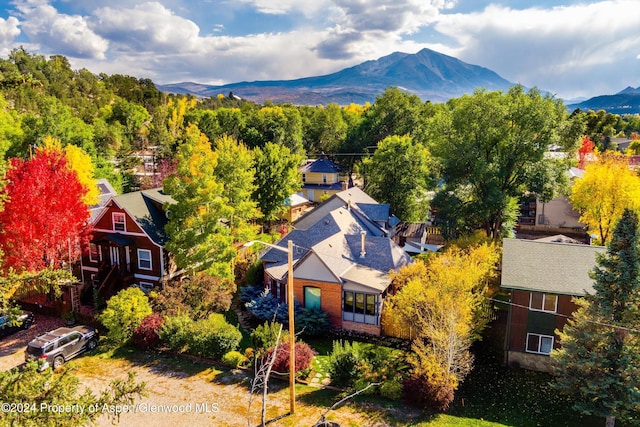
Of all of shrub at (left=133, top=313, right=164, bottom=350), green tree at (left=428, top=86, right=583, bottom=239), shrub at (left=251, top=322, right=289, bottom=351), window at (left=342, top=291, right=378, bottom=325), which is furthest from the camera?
green tree at (left=428, top=86, right=583, bottom=239)

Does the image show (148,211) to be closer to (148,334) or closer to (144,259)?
(144,259)

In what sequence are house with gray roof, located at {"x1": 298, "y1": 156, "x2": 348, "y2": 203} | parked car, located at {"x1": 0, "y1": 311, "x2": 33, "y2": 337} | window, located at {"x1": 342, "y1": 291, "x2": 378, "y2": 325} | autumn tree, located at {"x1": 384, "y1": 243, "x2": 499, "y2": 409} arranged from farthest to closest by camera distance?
house with gray roof, located at {"x1": 298, "y1": 156, "x2": 348, "y2": 203}, window, located at {"x1": 342, "y1": 291, "x2": 378, "y2": 325}, parked car, located at {"x1": 0, "y1": 311, "x2": 33, "y2": 337}, autumn tree, located at {"x1": 384, "y1": 243, "x2": 499, "y2": 409}

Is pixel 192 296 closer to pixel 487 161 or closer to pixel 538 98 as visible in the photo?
pixel 487 161

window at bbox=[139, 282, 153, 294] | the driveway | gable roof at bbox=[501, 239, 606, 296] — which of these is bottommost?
the driveway

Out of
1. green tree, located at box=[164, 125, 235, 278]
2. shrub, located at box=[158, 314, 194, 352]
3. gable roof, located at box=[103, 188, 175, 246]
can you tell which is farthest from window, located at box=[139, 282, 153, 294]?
shrub, located at box=[158, 314, 194, 352]

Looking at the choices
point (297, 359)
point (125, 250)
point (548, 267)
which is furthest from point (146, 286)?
point (548, 267)

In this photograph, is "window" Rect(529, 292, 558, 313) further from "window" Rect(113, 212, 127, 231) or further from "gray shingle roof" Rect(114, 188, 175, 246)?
"window" Rect(113, 212, 127, 231)

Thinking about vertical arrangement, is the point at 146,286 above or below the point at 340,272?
below
